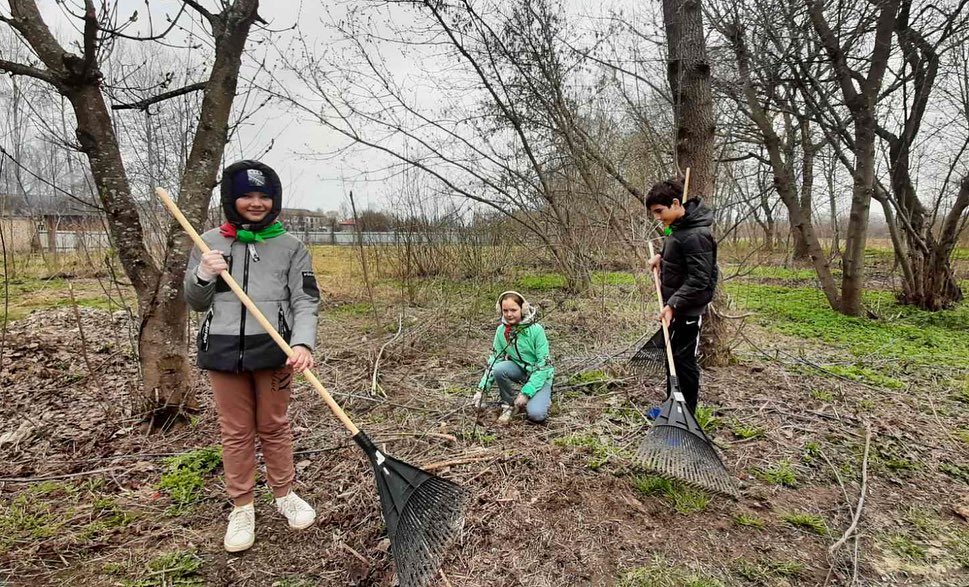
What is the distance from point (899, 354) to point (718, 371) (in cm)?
248

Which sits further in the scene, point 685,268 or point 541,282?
point 541,282

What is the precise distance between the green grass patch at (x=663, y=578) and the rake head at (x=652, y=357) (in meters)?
2.08

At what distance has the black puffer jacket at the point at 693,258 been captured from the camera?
3.22 m

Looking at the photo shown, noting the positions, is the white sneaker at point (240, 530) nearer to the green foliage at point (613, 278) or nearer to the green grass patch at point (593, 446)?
the green grass patch at point (593, 446)

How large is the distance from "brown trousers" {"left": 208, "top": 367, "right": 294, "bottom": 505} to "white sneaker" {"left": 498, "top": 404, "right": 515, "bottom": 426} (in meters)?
1.67

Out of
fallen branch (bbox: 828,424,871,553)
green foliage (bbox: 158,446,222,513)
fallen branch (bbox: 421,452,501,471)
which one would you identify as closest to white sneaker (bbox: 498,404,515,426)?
fallen branch (bbox: 421,452,501,471)

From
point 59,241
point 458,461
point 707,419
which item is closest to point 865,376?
point 707,419

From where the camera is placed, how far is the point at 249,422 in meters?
2.40

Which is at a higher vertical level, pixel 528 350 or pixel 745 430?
pixel 528 350

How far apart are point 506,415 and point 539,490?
3.27 ft

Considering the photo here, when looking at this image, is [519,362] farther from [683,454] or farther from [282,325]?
[282,325]

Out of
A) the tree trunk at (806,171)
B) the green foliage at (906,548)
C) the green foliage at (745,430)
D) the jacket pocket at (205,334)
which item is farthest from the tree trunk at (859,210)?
the jacket pocket at (205,334)

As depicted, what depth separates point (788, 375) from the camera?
186 inches

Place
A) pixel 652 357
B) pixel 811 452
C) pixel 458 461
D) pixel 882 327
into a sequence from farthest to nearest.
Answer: pixel 882 327 → pixel 652 357 → pixel 811 452 → pixel 458 461
